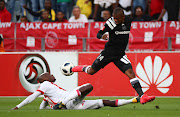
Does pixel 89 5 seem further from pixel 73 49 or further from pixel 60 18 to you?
pixel 73 49

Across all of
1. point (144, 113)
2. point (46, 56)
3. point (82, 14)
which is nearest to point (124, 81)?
point (46, 56)

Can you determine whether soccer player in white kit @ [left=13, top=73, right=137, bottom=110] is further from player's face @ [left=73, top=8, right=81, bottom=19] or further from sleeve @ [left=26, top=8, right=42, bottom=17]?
sleeve @ [left=26, top=8, right=42, bottom=17]

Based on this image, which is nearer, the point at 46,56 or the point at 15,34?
the point at 46,56

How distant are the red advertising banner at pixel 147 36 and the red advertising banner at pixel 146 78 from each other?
0.53 m

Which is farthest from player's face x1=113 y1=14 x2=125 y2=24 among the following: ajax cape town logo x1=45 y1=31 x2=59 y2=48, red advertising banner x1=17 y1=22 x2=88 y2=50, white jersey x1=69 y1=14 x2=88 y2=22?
white jersey x1=69 y1=14 x2=88 y2=22

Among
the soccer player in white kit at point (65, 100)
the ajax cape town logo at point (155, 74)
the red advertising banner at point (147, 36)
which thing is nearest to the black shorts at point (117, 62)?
the soccer player in white kit at point (65, 100)

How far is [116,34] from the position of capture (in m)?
9.45

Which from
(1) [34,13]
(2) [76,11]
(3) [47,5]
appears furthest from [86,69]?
(1) [34,13]

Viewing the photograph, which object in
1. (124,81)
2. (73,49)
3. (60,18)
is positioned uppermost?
(60,18)

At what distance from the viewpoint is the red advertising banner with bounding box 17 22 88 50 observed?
14.9 meters

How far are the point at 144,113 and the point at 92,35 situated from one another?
714 cm

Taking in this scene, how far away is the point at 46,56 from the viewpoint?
14.4 metres

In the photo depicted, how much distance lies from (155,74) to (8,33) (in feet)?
18.6

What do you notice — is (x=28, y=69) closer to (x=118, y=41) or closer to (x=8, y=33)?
(x=8, y=33)
